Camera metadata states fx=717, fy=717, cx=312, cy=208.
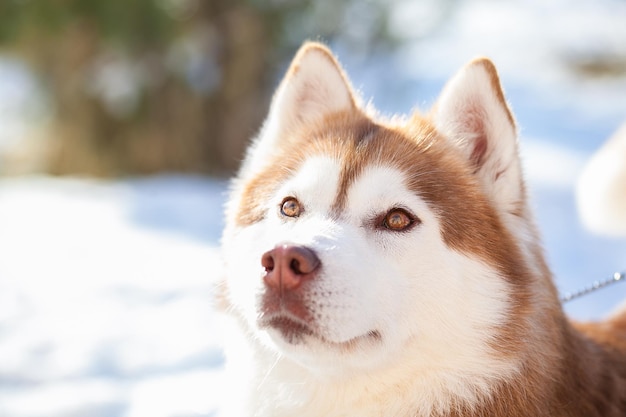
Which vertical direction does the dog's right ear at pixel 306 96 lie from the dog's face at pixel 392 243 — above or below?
above

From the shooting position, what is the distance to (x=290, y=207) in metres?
2.05

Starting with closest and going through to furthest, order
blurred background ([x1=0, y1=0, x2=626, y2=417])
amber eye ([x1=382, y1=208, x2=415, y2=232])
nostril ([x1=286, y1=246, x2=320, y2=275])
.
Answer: nostril ([x1=286, y1=246, x2=320, y2=275]) → amber eye ([x1=382, y1=208, x2=415, y2=232]) → blurred background ([x1=0, y1=0, x2=626, y2=417])

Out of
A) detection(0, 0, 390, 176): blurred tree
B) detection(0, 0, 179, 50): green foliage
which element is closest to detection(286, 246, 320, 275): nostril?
detection(0, 0, 179, 50): green foliage

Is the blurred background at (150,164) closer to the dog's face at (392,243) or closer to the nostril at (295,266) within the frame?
the dog's face at (392,243)

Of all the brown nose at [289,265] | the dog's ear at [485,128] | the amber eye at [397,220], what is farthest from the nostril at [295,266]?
the dog's ear at [485,128]

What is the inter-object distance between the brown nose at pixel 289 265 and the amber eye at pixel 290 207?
0.32 m

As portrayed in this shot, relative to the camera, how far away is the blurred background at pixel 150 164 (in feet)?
11.3

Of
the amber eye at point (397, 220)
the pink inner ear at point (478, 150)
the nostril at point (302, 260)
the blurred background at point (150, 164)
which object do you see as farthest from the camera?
the blurred background at point (150, 164)

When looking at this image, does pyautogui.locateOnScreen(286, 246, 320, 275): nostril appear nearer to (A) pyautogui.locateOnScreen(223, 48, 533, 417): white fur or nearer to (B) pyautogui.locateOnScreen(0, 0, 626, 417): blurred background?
(A) pyautogui.locateOnScreen(223, 48, 533, 417): white fur

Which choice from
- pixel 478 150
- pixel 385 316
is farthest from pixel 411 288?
pixel 478 150

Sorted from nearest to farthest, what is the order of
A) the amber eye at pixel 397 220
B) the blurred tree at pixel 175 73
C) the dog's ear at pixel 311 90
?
the amber eye at pixel 397 220
the dog's ear at pixel 311 90
the blurred tree at pixel 175 73

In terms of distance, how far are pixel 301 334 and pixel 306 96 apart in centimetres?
101

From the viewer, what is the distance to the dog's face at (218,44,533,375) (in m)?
1.75

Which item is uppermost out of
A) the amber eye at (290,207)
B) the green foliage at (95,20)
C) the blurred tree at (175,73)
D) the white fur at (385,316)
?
the green foliage at (95,20)
